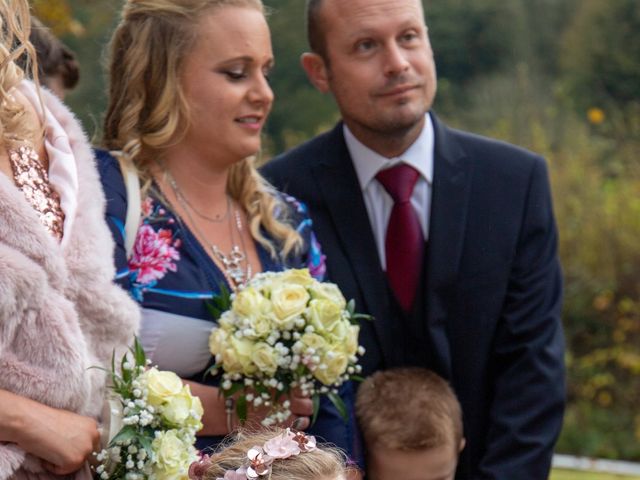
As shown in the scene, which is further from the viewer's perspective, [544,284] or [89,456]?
[544,284]

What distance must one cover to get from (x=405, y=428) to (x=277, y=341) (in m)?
0.75

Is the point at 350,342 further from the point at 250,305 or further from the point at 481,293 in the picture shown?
the point at 481,293

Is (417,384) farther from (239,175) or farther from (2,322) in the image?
(2,322)

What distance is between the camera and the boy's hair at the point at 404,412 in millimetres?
4508

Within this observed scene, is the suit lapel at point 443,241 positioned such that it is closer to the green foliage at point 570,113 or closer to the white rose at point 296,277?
the white rose at point 296,277

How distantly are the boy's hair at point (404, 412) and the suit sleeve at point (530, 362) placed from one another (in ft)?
0.73

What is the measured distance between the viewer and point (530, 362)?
472 cm

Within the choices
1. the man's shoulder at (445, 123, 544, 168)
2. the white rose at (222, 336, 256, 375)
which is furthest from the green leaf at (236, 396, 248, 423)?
the man's shoulder at (445, 123, 544, 168)

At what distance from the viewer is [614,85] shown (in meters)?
14.3

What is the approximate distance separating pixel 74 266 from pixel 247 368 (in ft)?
2.65

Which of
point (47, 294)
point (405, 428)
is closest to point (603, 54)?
point (405, 428)

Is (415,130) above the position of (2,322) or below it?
above

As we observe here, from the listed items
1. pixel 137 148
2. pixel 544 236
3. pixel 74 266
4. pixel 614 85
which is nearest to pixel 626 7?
pixel 614 85

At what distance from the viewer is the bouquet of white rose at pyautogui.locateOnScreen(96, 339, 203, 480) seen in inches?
134
